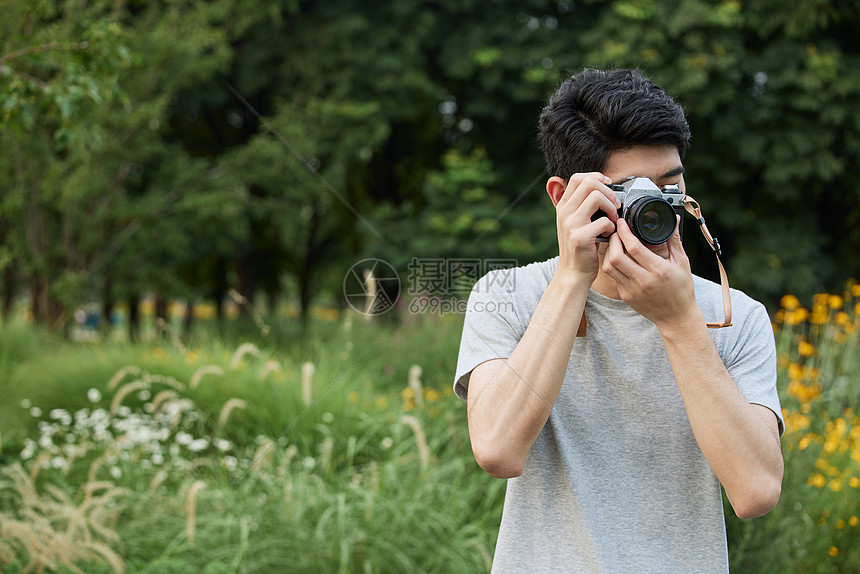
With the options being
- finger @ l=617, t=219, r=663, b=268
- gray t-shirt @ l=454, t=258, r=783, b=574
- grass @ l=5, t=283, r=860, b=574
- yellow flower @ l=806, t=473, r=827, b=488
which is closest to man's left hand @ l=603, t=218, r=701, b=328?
finger @ l=617, t=219, r=663, b=268

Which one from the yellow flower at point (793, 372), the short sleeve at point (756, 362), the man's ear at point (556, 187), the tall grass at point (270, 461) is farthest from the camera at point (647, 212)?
the yellow flower at point (793, 372)

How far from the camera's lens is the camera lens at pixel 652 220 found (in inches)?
50.1

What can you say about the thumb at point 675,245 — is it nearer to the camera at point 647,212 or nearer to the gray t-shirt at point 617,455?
the camera at point 647,212

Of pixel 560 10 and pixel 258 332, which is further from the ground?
pixel 560 10

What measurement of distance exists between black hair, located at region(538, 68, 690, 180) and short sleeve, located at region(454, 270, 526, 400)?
27cm

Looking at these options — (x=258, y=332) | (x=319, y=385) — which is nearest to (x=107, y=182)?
(x=258, y=332)

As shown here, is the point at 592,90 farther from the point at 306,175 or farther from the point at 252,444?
the point at 306,175

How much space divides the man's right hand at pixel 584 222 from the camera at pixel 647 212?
0.07 feet

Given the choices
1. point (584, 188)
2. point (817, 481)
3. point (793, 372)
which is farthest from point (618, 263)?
point (793, 372)

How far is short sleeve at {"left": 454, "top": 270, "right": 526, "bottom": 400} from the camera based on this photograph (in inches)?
52.2

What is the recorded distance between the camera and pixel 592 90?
55.6 inches

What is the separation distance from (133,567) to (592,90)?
2405mm

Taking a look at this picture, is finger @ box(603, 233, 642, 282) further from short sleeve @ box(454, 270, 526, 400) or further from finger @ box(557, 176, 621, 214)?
short sleeve @ box(454, 270, 526, 400)

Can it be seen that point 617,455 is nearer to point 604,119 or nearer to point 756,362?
point 756,362
